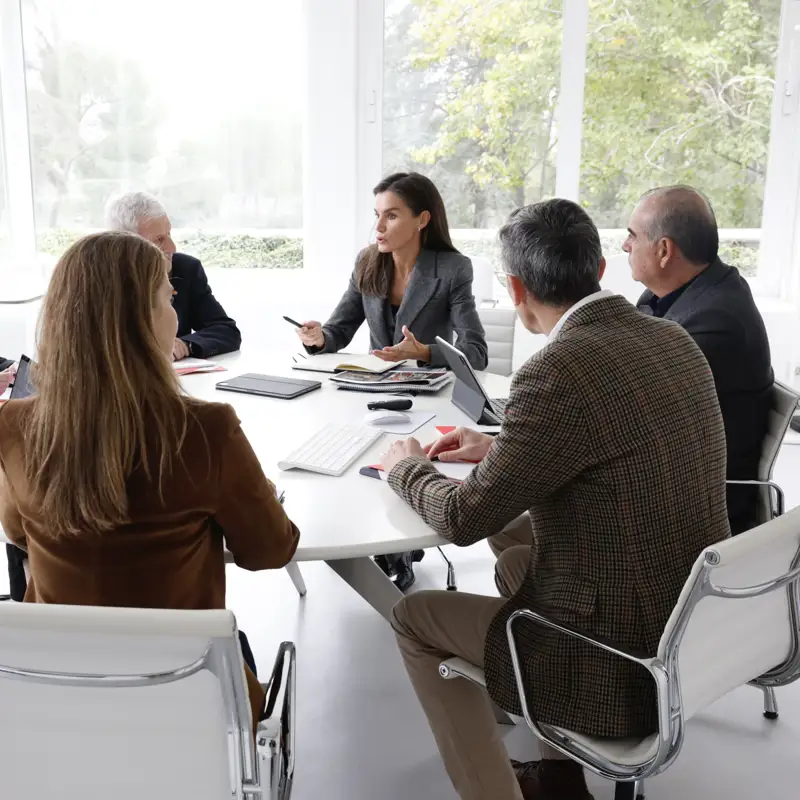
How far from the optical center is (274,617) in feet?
9.71

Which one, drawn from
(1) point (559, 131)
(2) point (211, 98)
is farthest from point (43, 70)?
(1) point (559, 131)

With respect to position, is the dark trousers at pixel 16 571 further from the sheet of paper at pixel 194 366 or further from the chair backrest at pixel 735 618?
the chair backrest at pixel 735 618

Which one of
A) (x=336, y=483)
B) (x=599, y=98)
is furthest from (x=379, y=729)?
(x=599, y=98)

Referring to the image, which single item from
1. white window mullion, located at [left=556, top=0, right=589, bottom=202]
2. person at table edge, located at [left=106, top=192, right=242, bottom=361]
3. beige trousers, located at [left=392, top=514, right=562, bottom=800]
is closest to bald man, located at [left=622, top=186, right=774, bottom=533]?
beige trousers, located at [left=392, top=514, right=562, bottom=800]

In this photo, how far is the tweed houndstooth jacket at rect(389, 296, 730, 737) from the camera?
5.04 ft

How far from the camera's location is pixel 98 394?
135 centimetres

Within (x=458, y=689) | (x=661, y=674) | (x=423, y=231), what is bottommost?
(x=458, y=689)

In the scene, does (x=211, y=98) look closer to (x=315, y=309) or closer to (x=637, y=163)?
(x=315, y=309)

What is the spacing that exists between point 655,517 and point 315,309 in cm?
376

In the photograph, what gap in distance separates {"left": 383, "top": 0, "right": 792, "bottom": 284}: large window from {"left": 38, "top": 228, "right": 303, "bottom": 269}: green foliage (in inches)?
31.6

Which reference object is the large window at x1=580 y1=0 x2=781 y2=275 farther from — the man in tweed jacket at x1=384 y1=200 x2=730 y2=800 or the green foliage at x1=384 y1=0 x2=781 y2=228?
the man in tweed jacket at x1=384 y1=200 x2=730 y2=800

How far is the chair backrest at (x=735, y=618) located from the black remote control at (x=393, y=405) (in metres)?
1.13

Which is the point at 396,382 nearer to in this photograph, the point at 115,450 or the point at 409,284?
the point at 409,284

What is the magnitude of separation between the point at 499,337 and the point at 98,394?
2500 mm
